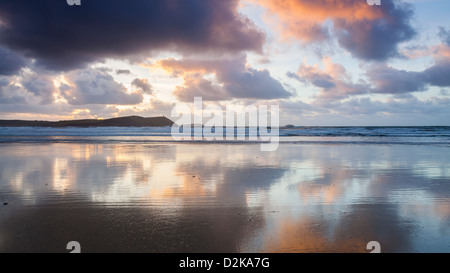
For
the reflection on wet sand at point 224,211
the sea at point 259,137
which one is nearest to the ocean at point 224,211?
the reflection on wet sand at point 224,211

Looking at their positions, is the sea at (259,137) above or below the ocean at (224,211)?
above

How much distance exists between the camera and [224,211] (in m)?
4.81

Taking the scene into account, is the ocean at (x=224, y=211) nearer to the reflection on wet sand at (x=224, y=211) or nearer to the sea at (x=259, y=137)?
the reflection on wet sand at (x=224, y=211)

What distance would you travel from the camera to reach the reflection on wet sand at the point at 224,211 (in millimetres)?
3564

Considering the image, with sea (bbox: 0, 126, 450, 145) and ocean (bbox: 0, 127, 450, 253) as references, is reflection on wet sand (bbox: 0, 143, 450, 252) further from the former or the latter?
sea (bbox: 0, 126, 450, 145)

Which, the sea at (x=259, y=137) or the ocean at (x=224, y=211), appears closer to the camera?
the ocean at (x=224, y=211)

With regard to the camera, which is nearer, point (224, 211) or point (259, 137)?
point (224, 211)

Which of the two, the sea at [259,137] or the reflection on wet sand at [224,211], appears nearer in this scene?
the reflection on wet sand at [224,211]

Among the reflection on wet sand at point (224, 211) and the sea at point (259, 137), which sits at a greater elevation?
the sea at point (259, 137)

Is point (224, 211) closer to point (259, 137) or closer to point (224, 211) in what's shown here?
point (224, 211)

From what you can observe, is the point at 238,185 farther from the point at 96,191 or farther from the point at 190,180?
the point at 96,191

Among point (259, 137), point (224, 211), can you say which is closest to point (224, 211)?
A: point (224, 211)

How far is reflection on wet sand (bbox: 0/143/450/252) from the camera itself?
11.7ft

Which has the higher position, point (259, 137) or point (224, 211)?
point (259, 137)
